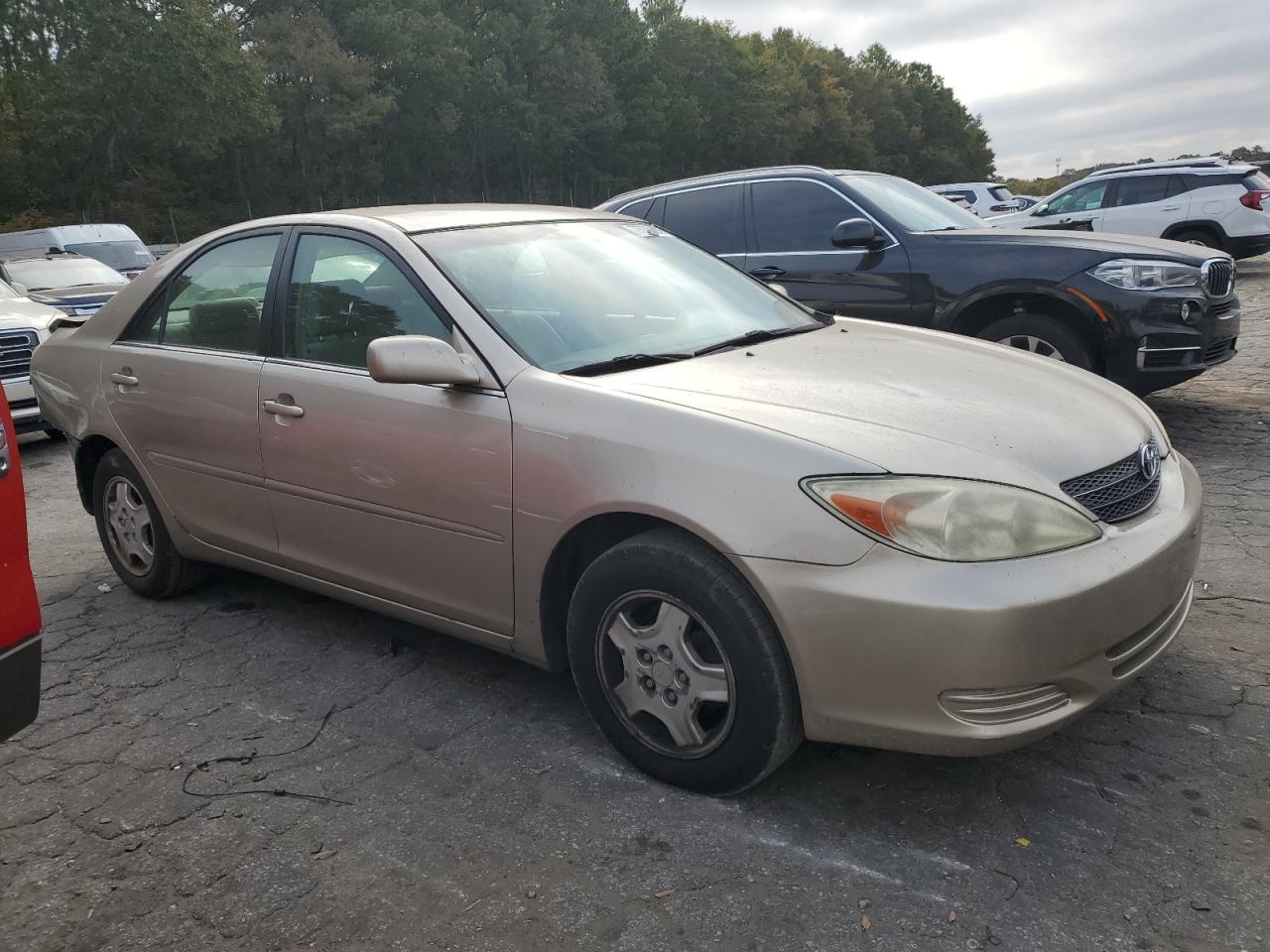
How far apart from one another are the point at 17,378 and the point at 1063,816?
342 inches

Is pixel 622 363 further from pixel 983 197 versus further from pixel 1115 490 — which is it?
pixel 983 197

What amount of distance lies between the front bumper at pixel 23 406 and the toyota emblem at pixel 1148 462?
749 cm

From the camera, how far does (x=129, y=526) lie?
4.62 meters

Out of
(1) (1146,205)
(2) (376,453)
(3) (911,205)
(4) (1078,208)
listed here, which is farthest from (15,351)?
(1) (1146,205)

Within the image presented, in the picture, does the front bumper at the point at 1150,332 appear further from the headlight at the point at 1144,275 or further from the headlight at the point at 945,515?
the headlight at the point at 945,515

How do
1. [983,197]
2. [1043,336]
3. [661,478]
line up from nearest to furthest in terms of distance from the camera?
1. [661,478]
2. [1043,336]
3. [983,197]

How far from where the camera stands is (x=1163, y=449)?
126 inches

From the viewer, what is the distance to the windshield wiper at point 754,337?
11.2 ft

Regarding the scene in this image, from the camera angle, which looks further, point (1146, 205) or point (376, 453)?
point (1146, 205)

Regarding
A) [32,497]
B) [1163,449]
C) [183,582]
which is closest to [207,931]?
[183,582]

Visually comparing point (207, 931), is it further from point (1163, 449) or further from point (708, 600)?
point (1163, 449)

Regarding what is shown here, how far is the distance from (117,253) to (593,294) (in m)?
16.4

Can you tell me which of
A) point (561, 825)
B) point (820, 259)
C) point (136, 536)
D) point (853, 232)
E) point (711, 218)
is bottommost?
point (561, 825)

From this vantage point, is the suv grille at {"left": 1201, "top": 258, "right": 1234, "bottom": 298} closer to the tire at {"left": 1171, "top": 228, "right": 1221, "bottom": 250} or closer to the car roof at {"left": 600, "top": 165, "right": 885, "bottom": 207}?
the car roof at {"left": 600, "top": 165, "right": 885, "bottom": 207}
